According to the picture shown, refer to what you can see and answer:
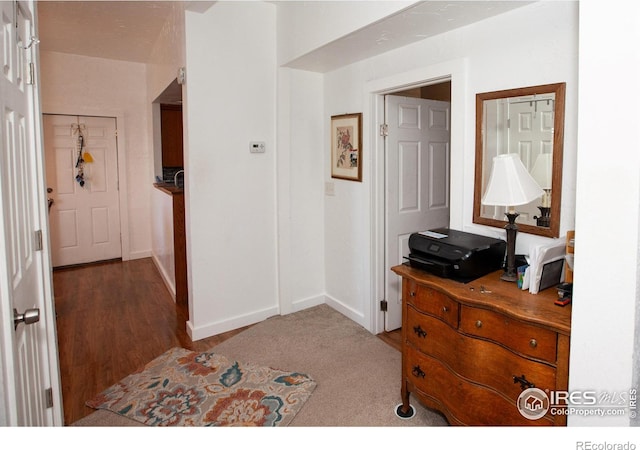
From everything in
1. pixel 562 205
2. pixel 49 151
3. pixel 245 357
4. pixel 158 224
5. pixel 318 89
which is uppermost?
pixel 318 89

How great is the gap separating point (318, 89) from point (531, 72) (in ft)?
6.61

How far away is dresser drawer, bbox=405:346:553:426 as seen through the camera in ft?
5.43

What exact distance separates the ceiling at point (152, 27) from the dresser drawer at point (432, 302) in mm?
1406

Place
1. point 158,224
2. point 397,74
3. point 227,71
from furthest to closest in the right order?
point 158,224 → point 227,71 → point 397,74

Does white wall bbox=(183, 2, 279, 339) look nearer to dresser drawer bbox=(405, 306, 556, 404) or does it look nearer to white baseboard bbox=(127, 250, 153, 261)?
dresser drawer bbox=(405, 306, 556, 404)

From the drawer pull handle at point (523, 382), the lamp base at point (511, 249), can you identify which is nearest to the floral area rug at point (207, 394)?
the drawer pull handle at point (523, 382)

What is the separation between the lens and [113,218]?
5711 millimetres

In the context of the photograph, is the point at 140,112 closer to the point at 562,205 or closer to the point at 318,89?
the point at 318,89

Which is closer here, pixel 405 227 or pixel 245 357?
pixel 245 357

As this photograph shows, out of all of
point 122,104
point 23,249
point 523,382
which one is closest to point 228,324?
point 23,249

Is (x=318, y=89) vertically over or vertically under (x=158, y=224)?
over

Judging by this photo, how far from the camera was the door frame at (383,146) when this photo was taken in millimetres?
2383

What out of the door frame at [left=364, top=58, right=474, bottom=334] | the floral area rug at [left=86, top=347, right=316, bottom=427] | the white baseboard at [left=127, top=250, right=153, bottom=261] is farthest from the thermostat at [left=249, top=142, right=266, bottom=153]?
the white baseboard at [left=127, top=250, right=153, bottom=261]

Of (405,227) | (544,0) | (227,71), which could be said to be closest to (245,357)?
(405,227)
